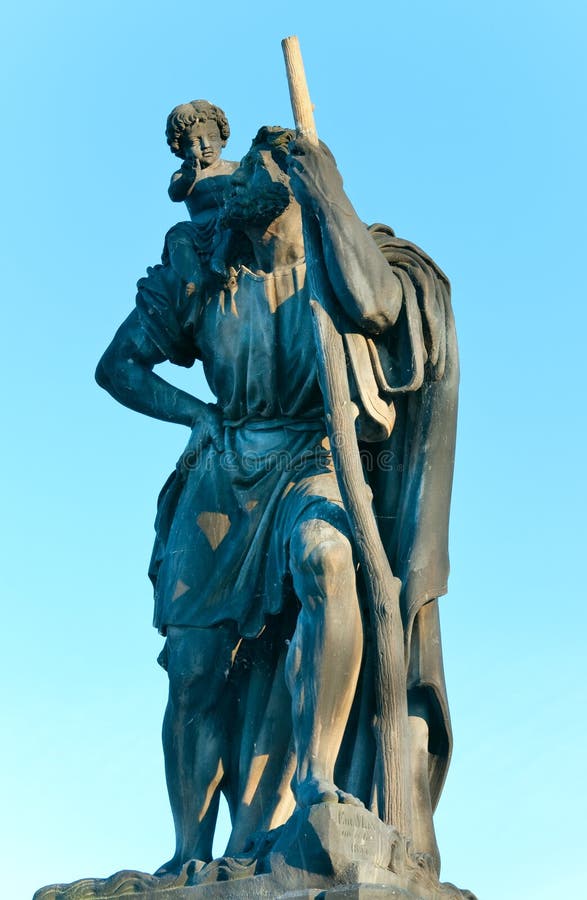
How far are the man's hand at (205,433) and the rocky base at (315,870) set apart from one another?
2259mm

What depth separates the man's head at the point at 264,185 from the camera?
1063 cm

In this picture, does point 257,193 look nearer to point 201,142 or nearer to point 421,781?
point 201,142

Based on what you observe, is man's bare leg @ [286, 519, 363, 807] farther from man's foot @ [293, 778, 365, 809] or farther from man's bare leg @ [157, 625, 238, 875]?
man's bare leg @ [157, 625, 238, 875]

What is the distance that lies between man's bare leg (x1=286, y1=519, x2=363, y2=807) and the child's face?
2.63 metres

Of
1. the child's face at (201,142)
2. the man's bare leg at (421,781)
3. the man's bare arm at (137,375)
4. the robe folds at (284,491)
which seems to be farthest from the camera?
the child's face at (201,142)

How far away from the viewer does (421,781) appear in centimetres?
1001

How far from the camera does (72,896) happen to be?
969cm

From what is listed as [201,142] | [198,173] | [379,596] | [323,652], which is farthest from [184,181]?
[323,652]

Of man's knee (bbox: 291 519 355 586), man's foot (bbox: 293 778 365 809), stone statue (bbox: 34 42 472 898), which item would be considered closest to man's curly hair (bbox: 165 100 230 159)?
stone statue (bbox: 34 42 472 898)

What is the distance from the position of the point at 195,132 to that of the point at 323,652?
10.8 ft

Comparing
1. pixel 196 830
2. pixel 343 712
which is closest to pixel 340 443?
pixel 343 712

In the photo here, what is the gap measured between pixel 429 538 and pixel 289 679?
1.05 m

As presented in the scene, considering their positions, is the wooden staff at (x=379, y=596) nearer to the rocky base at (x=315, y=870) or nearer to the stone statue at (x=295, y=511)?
the stone statue at (x=295, y=511)

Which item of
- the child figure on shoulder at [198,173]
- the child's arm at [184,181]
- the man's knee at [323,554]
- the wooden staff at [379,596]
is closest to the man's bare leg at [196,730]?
the man's knee at [323,554]
